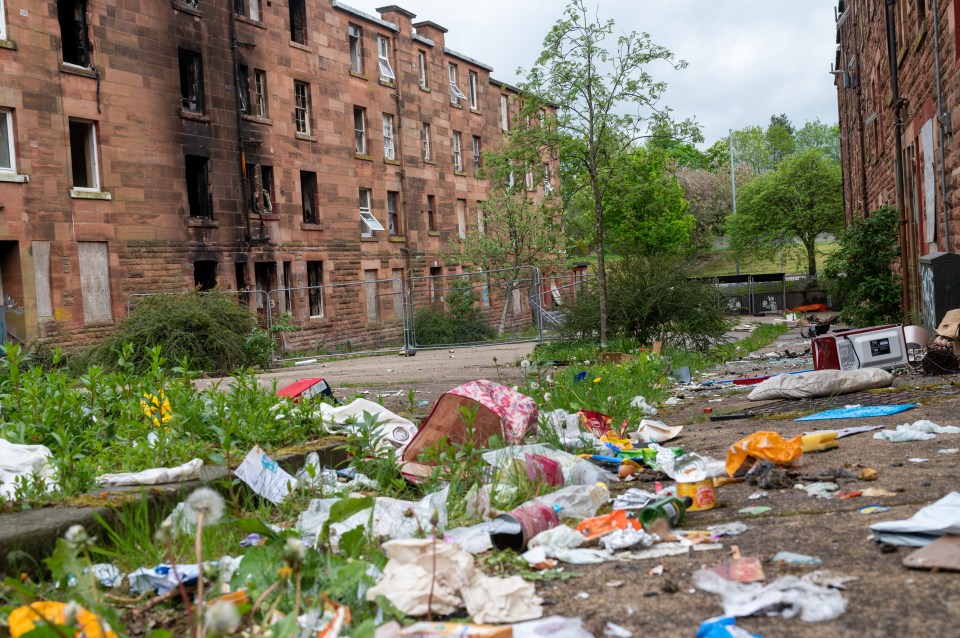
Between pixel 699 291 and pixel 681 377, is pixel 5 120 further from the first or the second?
pixel 681 377

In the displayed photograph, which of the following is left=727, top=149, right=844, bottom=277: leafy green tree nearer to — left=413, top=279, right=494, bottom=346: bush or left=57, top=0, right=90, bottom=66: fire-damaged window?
left=413, top=279, right=494, bottom=346: bush

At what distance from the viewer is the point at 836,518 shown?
3.54 meters

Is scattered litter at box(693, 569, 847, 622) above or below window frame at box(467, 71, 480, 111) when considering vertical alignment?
below

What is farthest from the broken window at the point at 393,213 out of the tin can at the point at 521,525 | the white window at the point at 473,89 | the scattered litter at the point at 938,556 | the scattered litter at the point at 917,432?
the scattered litter at the point at 938,556

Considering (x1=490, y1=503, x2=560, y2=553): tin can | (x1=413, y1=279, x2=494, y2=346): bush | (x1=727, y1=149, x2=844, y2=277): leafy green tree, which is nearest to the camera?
(x1=490, y1=503, x2=560, y2=553): tin can

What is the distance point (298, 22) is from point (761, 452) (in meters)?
27.9

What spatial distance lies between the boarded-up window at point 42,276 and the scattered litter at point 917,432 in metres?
19.2

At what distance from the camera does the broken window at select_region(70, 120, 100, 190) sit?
21.7 metres

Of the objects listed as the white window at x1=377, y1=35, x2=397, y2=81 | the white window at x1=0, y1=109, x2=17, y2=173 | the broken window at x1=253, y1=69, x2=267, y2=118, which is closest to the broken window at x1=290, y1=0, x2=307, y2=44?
the broken window at x1=253, y1=69, x2=267, y2=118

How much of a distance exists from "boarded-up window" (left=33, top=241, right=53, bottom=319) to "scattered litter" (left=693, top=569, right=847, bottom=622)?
20351mm

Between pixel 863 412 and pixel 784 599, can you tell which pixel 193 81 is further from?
pixel 784 599

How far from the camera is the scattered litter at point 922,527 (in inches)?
119

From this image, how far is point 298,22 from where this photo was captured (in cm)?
2945

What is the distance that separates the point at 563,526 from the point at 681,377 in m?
7.10
